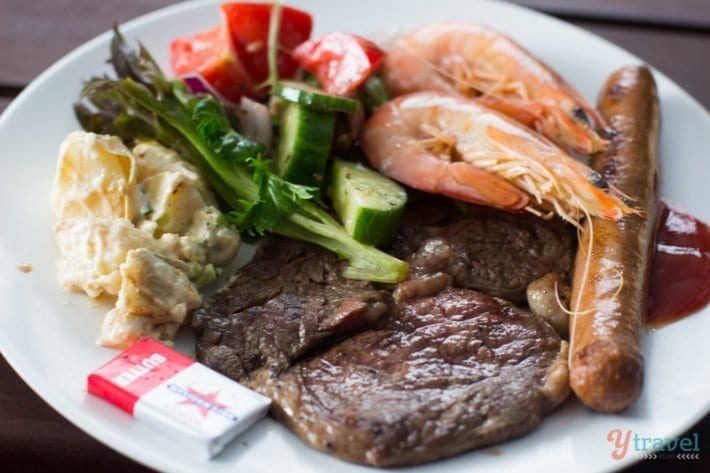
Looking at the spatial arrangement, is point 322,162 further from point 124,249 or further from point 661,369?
point 661,369

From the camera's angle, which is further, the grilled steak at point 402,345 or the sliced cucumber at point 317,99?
the sliced cucumber at point 317,99

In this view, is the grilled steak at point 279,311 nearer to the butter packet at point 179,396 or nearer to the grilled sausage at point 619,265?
the butter packet at point 179,396

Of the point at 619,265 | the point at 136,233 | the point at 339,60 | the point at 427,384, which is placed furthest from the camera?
the point at 339,60

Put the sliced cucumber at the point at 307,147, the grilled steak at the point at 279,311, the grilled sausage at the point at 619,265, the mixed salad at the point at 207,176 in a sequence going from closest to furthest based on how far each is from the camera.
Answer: the grilled sausage at the point at 619,265
the grilled steak at the point at 279,311
the mixed salad at the point at 207,176
the sliced cucumber at the point at 307,147

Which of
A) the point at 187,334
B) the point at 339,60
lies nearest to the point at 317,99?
the point at 339,60

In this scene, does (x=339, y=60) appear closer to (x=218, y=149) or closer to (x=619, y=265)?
(x=218, y=149)

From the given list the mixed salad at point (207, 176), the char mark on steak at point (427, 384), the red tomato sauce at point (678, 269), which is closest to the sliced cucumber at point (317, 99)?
the mixed salad at point (207, 176)
